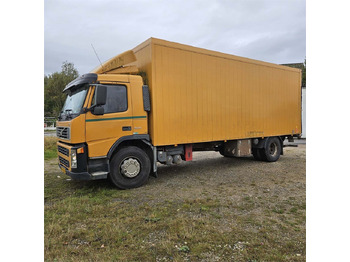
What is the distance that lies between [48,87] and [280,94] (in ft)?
94.3

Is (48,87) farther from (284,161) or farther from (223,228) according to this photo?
(223,228)

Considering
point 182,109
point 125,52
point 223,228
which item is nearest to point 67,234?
point 223,228

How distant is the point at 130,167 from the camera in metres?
5.41

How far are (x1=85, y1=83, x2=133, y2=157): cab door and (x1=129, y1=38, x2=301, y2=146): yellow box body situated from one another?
618 millimetres

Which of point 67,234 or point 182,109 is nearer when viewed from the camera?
point 67,234

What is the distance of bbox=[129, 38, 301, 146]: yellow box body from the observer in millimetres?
5598

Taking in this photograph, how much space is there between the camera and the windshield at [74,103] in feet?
16.3

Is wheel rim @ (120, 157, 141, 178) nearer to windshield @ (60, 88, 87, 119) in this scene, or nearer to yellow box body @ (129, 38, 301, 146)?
yellow box body @ (129, 38, 301, 146)

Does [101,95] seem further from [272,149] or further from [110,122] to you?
[272,149]

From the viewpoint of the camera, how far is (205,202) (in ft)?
14.5

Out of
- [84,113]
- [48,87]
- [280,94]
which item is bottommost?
[84,113]

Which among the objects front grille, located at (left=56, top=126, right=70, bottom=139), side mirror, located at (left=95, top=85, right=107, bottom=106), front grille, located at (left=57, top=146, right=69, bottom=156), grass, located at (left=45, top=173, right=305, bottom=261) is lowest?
grass, located at (left=45, top=173, right=305, bottom=261)

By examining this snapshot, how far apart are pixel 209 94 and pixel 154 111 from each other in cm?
187

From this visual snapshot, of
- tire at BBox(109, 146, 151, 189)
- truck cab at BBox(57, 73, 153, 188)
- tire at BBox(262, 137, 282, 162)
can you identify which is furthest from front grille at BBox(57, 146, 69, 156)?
tire at BBox(262, 137, 282, 162)
